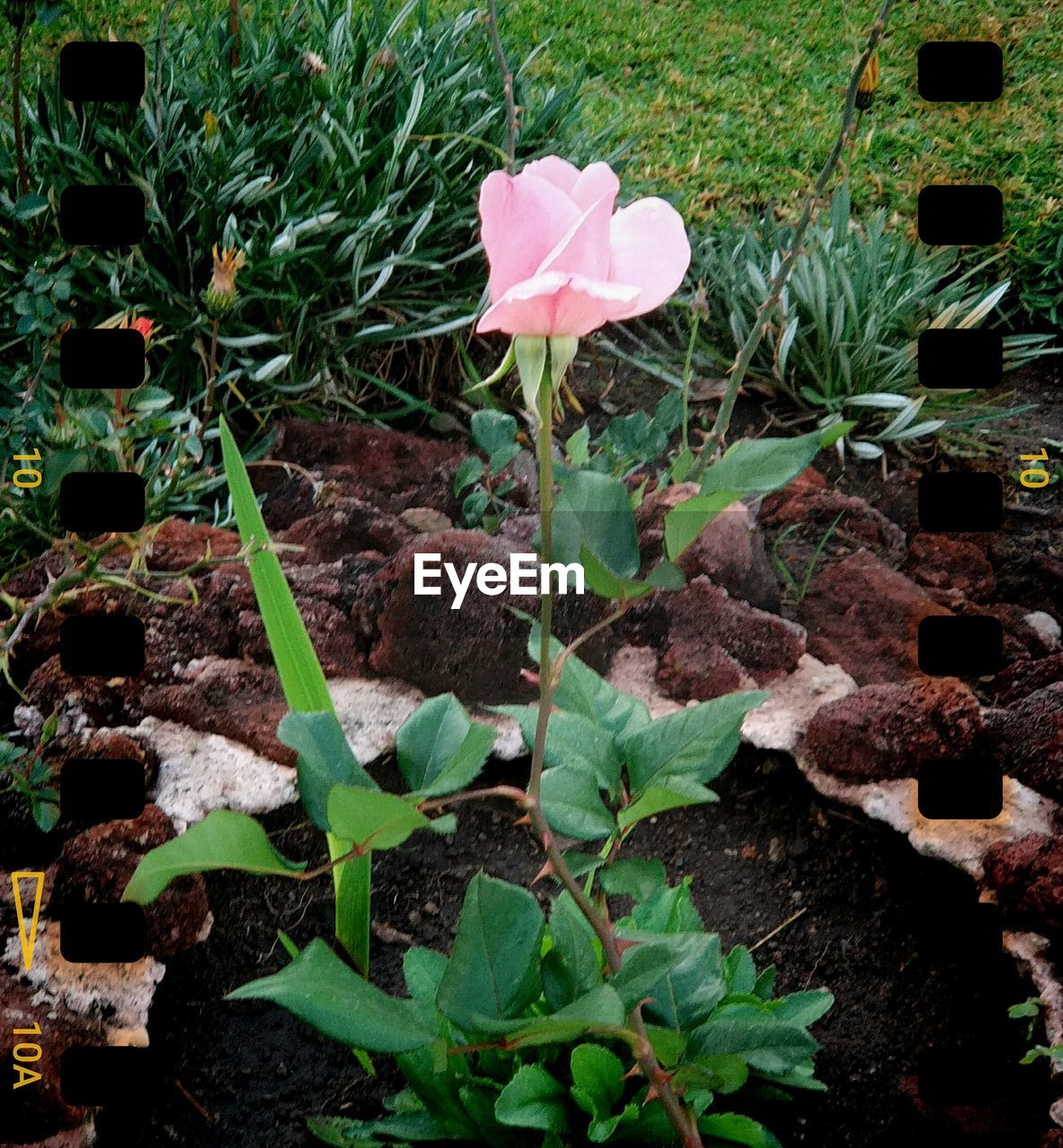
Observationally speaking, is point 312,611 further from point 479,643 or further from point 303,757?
point 303,757

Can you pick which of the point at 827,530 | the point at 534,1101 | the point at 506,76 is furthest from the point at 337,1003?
the point at 506,76

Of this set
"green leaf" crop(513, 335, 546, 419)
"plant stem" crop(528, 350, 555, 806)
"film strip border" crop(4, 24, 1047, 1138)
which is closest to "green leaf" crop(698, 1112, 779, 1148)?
"film strip border" crop(4, 24, 1047, 1138)

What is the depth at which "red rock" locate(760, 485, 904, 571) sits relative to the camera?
979 mm

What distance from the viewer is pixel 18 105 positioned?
0.98m

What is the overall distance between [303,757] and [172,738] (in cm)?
38

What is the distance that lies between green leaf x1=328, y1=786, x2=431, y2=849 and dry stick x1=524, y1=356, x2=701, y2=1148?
0.08 m

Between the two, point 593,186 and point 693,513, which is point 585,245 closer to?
point 593,186

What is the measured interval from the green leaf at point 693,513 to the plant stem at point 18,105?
30.1 inches

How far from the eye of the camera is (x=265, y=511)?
39.8 inches

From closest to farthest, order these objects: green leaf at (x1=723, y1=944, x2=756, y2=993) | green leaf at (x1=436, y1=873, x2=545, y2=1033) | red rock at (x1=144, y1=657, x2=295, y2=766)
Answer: green leaf at (x1=436, y1=873, x2=545, y2=1033) < green leaf at (x1=723, y1=944, x2=756, y2=993) < red rock at (x1=144, y1=657, x2=295, y2=766)

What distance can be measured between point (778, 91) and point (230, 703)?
0.73 metres

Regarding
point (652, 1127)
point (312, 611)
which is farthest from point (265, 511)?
point (652, 1127)

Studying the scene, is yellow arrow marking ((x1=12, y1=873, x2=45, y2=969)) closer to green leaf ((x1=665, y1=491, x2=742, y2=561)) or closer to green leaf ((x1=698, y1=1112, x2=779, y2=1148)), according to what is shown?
green leaf ((x1=698, y1=1112, x2=779, y2=1148))

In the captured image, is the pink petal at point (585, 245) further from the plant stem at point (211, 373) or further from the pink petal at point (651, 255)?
the plant stem at point (211, 373)
